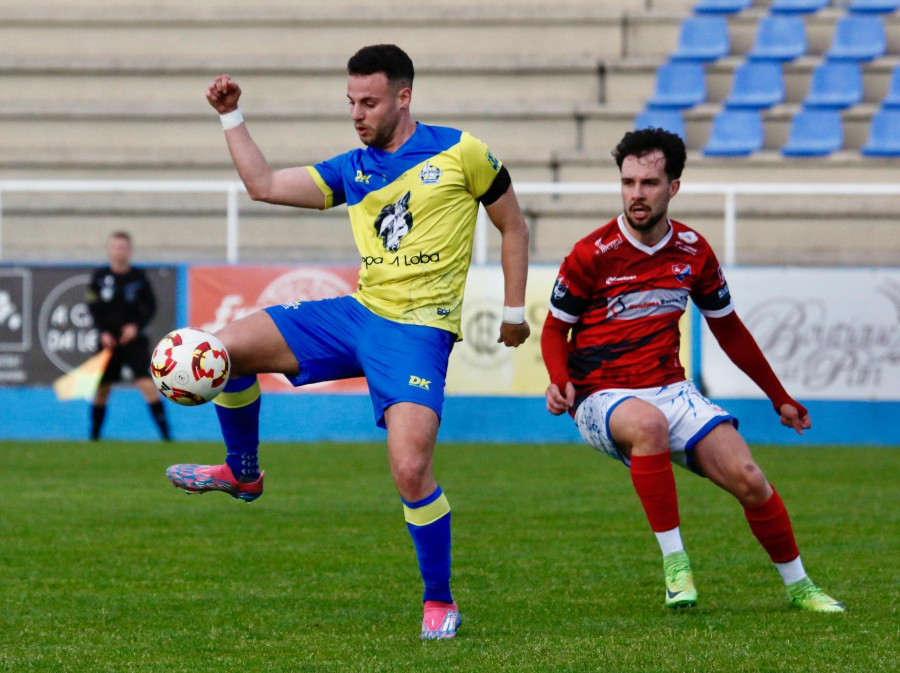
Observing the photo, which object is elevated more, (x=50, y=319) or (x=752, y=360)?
(x=752, y=360)

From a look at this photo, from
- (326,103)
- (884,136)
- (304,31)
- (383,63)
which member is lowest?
(383,63)

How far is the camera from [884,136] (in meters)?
17.7

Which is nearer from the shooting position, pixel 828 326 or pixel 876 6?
pixel 828 326

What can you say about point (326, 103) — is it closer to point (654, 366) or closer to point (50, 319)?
point (50, 319)

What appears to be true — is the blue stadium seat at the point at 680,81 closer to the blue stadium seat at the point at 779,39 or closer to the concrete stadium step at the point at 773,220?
the blue stadium seat at the point at 779,39

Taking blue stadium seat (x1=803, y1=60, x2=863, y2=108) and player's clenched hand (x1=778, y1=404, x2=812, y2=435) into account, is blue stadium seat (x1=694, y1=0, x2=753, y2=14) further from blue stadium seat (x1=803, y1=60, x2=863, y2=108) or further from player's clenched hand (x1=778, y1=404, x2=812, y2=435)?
player's clenched hand (x1=778, y1=404, x2=812, y2=435)

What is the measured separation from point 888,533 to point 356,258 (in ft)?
27.0

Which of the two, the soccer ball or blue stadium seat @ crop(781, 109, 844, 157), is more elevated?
blue stadium seat @ crop(781, 109, 844, 157)

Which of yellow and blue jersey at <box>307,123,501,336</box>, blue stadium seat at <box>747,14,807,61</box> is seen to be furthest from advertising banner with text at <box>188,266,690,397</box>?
yellow and blue jersey at <box>307,123,501,336</box>

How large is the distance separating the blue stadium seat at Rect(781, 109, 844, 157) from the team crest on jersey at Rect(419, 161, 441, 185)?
13.2m

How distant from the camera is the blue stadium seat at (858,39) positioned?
18.9 m

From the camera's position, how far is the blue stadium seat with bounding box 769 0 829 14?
19500 mm

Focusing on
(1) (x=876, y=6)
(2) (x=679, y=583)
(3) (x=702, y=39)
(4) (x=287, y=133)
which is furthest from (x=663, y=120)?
(2) (x=679, y=583)

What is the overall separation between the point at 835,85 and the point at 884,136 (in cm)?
128
